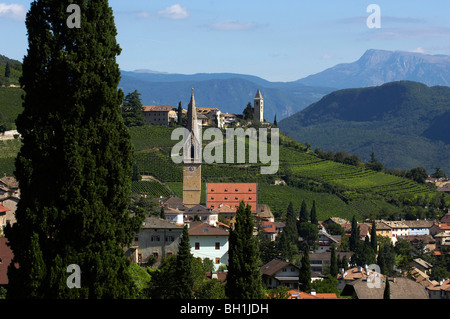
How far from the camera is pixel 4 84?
4596 inches

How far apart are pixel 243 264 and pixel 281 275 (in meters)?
A: 24.8

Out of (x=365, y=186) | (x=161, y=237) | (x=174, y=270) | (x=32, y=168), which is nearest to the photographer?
(x=32, y=168)

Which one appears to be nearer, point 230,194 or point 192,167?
point 230,194

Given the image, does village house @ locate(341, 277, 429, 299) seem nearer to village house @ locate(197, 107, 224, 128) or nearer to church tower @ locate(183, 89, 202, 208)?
church tower @ locate(183, 89, 202, 208)

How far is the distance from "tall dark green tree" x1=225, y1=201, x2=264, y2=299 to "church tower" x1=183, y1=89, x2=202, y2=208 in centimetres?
6399

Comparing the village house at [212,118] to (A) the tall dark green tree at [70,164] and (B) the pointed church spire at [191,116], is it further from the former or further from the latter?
(A) the tall dark green tree at [70,164]

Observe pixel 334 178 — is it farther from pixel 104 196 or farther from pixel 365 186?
pixel 104 196

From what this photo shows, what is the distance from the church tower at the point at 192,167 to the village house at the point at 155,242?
42309 millimetres

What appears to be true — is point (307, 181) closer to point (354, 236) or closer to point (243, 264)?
point (354, 236)

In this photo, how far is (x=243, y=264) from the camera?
23.0 metres

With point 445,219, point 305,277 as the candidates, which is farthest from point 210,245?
point 445,219

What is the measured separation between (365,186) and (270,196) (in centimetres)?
2089
